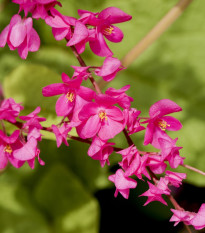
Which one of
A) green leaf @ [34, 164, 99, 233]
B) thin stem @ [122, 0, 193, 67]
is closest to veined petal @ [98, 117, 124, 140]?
thin stem @ [122, 0, 193, 67]

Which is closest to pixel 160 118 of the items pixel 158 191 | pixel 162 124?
pixel 162 124

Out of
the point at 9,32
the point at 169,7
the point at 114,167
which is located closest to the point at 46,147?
the point at 114,167

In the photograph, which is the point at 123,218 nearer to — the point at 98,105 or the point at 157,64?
the point at 157,64

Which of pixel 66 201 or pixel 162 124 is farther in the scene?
pixel 66 201

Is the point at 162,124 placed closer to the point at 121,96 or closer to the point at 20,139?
the point at 121,96

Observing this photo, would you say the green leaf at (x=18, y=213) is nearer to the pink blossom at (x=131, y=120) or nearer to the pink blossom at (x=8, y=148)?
the pink blossom at (x=8, y=148)

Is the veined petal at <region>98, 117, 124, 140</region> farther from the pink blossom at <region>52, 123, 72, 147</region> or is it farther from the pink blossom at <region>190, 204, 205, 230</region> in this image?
the pink blossom at <region>190, 204, 205, 230</region>
